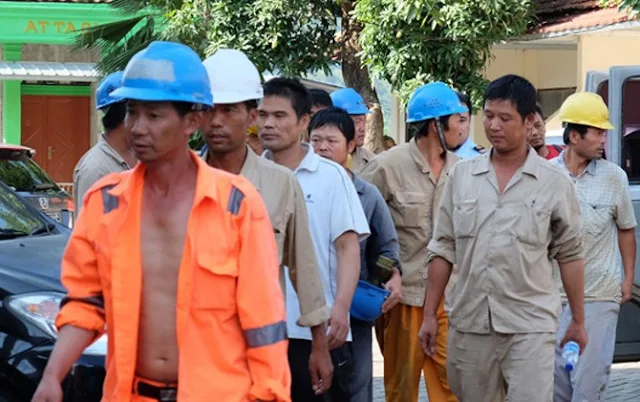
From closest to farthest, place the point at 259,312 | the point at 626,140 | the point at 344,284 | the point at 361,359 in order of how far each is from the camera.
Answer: the point at 259,312, the point at 344,284, the point at 361,359, the point at 626,140

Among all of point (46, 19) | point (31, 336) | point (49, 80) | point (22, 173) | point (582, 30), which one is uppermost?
point (46, 19)

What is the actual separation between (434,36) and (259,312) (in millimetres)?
13399

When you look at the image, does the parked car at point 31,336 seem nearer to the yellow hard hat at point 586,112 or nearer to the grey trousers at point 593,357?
the grey trousers at point 593,357

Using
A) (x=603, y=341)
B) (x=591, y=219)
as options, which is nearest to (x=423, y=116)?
(x=591, y=219)

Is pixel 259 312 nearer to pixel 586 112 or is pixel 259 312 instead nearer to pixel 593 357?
pixel 593 357

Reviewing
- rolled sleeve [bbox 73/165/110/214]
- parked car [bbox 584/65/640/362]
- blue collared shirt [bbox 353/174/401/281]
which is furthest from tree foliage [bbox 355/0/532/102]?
rolled sleeve [bbox 73/165/110/214]

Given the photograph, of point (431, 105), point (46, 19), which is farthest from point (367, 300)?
point (46, 19)

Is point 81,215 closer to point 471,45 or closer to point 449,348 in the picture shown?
point 449,348

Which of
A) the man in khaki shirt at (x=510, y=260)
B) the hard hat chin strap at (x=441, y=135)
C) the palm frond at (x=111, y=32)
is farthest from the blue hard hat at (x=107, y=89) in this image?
the palm frond at (x=111, y=32)

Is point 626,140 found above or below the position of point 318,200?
above

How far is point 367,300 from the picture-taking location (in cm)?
A: 665

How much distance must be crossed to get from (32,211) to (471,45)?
376 inches

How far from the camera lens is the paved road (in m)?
9.73

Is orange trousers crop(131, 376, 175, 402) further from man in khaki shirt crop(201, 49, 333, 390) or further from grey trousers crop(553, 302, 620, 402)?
grey trousers crop(553, 302, 620, 402)
